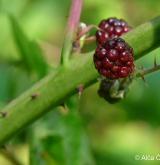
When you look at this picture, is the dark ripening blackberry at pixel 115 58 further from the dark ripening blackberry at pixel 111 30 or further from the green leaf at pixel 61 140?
the green leaf at pixel 61 140

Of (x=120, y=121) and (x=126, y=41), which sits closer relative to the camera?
(x=126, y=41)

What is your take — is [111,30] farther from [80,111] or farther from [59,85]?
[80,111]

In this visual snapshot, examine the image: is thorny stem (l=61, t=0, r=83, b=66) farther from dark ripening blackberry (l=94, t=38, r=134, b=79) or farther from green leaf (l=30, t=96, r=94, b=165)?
green leaf (l=30, t=96, r=94, b=165)

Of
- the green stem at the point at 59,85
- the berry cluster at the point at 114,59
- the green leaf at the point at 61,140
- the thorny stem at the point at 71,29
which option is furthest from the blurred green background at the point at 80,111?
the berry cluster at the point at 114,59

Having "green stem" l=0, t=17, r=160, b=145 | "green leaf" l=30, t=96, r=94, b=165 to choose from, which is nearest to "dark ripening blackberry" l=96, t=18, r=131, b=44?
"green stem" l=0, t=17, r=160, b=145

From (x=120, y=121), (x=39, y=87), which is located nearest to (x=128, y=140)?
(x=120, y=121)

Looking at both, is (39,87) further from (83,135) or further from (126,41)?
(83,135)

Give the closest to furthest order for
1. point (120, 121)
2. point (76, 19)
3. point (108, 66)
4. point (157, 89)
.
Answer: point (108, 66) < point (76, 19) < point (157, 89) < point (120, 121)
